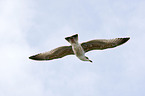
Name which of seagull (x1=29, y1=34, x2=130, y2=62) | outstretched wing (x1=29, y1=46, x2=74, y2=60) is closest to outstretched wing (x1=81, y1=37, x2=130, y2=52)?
seagull (x1=29, y1=34, x2=130, y2=62)

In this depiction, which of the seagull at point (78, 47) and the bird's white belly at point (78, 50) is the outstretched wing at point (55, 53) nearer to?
the seagull at point (78, 47)

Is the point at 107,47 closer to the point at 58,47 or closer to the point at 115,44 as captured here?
the point at 115,44

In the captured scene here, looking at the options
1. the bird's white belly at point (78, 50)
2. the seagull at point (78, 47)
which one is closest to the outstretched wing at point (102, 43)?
the seagull at point (78, 47)

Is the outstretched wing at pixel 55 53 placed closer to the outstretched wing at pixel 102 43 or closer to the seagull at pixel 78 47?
the seagull at pixel 78 47

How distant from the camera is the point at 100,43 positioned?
27.6m

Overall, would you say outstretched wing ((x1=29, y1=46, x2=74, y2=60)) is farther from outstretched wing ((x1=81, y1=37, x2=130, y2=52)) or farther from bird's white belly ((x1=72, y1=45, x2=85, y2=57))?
outstretched wing ((x1=81, y1=37, x2=130, y2=52))

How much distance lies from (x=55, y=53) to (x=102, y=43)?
3.30 m

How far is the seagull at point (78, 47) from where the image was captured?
88.8 ft

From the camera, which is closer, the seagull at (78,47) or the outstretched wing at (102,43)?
the seagull at (78,47)

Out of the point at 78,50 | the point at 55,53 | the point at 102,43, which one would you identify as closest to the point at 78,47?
the point at 78,50

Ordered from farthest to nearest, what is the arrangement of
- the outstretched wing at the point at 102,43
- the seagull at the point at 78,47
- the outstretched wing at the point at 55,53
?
the outstretched wing at the point at 55,53, the outstretched wing at the point at 102,43, the seagull at the point at 78,47

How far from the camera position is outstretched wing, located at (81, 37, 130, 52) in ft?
89.9

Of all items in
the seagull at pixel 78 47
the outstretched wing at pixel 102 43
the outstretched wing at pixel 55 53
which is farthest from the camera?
the outstretched wing at pixel 55 53

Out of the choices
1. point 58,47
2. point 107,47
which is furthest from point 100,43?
point 58,47
